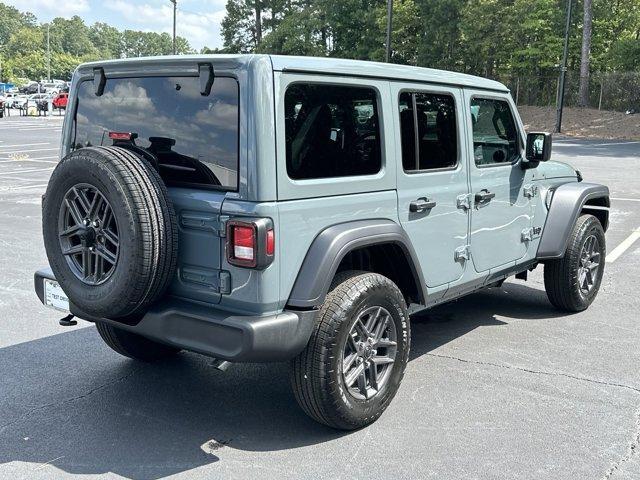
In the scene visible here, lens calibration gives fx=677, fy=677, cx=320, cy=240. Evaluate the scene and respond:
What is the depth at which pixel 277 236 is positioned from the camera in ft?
10.0

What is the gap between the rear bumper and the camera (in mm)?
3016

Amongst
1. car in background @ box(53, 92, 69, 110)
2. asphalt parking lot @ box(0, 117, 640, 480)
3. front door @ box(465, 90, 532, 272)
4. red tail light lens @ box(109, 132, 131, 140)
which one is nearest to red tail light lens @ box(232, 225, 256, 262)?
red tail light lens @ box(109, 132, 131, 140)

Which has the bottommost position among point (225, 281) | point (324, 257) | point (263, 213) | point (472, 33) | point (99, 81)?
point (225, 281)

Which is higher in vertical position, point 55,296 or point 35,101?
point 35,101

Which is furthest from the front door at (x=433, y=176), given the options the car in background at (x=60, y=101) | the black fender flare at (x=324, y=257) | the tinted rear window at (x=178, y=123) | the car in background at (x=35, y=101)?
the car in background at (x=60, y=101)

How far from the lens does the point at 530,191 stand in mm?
5035

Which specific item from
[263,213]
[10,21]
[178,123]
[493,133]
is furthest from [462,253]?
[10,21]

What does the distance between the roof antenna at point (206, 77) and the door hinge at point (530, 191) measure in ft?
8.88

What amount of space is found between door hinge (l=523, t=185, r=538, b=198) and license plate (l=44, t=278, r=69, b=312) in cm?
323

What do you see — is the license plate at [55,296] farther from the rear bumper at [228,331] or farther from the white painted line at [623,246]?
the white painted line at [623,246]

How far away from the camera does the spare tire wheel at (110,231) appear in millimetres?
3051

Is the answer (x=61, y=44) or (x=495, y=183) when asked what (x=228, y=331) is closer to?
(x=495, y=183)

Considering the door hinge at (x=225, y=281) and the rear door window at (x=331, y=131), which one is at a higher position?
→ the rear door window at (x=331, y=131)

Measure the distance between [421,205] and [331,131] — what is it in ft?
2.49
